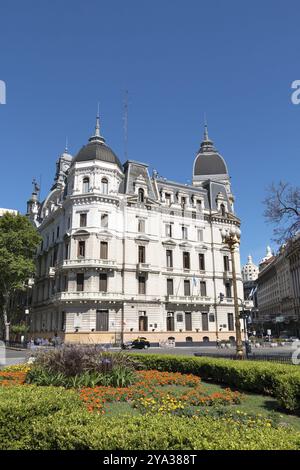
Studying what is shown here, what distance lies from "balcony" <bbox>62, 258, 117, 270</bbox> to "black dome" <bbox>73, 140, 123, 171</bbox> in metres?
13.0

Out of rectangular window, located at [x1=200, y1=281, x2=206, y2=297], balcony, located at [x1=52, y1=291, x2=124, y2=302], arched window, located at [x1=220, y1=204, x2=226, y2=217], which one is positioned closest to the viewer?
balcony, located at [x1=52, y1=291, x2=124, y2=302]

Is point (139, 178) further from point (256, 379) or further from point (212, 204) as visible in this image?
point (256, 379)

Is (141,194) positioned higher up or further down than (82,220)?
higher up

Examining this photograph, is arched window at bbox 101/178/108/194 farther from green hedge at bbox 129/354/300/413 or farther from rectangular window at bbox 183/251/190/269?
green hedge at bbox 129/354/300/413

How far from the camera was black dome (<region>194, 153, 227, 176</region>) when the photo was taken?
6128 cm

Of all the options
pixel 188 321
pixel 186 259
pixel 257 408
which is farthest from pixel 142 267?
pixel 257 408

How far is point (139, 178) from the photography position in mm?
50469

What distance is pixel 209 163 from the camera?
61969 mm

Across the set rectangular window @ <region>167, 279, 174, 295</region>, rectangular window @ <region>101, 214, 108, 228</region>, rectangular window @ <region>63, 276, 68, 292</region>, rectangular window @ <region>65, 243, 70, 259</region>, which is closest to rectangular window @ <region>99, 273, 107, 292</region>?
rectangular window @ <region>63, 276, 68, 292</region>

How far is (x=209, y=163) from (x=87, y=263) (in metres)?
29.5

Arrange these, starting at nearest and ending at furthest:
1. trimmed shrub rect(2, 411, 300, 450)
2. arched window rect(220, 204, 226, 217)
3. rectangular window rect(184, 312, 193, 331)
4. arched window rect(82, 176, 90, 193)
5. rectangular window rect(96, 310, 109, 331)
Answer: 1. trimmed shrub rect(2, 411, 300, 450)
2. rectangular window rect(96, 310, 109, 331)
3. arched window rect(82, 176, 90, 193)
4. rectangular window rect(184, 312, 193, 331)
5. arched window rect(220, 204, 226, 217)

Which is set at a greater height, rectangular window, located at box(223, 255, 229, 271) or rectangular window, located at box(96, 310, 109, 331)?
rectangular window, located at box(223, 255, 229, 271)

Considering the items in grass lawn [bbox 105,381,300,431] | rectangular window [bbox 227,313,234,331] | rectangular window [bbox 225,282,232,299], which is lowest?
grass lawn [bbox 105,381,300,431]

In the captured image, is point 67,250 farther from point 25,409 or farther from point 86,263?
point 25,409
